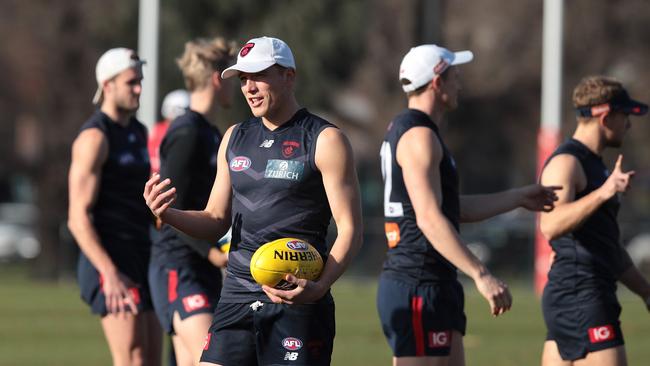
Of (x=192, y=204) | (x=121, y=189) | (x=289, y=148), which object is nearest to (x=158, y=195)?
(x=289, y=148)

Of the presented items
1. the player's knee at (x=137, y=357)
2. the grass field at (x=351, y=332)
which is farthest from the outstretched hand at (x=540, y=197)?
the grass field at (x=351, y=332)

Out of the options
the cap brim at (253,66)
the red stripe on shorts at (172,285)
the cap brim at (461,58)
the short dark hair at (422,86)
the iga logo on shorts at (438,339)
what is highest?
the cap brim at (461,58)

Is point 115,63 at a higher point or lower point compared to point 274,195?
higher

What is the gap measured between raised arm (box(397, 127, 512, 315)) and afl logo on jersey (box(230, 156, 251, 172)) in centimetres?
124

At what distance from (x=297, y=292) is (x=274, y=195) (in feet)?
1.79

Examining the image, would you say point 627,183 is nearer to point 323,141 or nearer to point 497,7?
point 323,141

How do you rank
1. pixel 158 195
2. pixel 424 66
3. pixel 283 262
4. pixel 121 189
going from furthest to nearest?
1. pixel 121 189
2. pixel 424 66
3. pixel 158 195
4. pixel 283 262

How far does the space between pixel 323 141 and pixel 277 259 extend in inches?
26.1

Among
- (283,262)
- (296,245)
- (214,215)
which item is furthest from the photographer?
(214,215)

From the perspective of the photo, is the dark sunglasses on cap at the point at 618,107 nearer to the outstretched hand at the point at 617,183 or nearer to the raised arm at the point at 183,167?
the outstretched hand at the point at 617,183

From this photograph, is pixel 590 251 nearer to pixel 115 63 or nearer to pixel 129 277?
pixel 129 277

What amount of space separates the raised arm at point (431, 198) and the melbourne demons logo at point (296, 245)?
116cm

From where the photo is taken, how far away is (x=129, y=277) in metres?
9.48

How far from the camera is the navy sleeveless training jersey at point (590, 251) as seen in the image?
862cm
